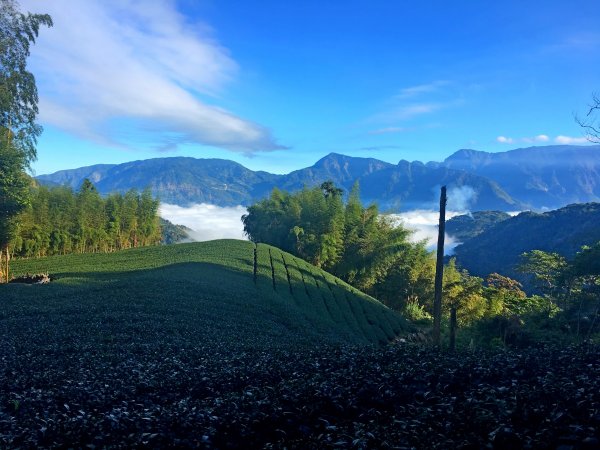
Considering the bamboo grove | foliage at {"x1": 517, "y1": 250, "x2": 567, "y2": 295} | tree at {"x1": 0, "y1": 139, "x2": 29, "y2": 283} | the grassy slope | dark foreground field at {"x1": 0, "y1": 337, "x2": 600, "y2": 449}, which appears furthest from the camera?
the bamboo grove

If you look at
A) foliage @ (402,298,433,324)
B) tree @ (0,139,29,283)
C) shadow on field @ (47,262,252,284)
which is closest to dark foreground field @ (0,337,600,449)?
shadow on field @ (47,262,252,284)

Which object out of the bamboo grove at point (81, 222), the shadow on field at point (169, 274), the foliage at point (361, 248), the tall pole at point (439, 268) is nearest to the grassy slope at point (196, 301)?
the shadow on field at point (169, 274)

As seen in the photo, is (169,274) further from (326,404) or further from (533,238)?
(533,238)

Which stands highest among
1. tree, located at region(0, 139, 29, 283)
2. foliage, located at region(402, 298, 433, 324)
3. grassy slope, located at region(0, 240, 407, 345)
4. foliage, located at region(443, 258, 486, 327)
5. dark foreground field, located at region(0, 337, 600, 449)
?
tree, located at region(0, 139, 29, 283)

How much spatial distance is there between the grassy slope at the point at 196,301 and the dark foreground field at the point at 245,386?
9.6 inches

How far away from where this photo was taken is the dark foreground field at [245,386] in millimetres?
6652

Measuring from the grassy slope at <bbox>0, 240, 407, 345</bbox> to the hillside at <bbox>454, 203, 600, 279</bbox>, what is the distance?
115415mm

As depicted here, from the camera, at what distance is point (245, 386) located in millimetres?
12312

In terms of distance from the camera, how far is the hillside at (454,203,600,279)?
152m

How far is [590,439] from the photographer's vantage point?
5109mm

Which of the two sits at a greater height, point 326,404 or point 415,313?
point 326,404

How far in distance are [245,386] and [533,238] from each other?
190859mm

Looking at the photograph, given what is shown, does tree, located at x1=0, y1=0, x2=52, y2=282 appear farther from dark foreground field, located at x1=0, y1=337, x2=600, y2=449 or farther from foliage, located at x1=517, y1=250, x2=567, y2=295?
foliage, located at x1=517, y1=250, x2=567, y2=295

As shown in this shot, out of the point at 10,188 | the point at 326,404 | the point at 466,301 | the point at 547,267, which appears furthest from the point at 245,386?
the point at 547,267
